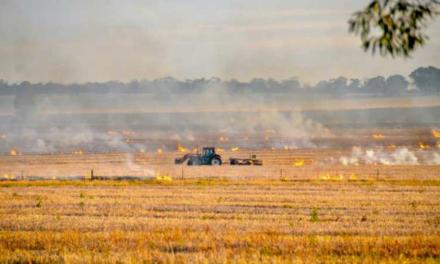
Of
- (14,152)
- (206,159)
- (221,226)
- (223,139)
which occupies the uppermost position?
(223,139)

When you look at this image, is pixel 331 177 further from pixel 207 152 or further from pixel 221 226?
pixel 221 226

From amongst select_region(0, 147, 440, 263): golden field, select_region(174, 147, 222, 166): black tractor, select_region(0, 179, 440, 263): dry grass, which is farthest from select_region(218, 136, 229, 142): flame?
select_region(0, 179, 440, 263): dry grass

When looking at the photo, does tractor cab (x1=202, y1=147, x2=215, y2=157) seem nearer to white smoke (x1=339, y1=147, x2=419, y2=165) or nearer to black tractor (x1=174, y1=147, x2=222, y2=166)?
black tractor (x1=174, y1=147, x2=222, y2=166)

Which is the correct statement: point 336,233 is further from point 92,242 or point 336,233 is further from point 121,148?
point 121,148

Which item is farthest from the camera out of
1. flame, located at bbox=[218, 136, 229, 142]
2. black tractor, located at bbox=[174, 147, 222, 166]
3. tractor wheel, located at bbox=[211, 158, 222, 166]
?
flame, located at bbox=[218, 136, 229, 142]

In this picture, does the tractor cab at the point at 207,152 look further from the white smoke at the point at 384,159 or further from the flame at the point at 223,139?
the flame at the point at 223,139

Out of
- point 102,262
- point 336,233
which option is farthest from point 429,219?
point 102,262

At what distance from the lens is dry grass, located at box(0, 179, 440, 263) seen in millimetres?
19109

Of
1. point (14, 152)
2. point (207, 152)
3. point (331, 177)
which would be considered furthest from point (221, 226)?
point (14, 152)

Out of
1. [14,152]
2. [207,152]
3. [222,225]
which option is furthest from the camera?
[14,152]

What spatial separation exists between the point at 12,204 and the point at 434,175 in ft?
130

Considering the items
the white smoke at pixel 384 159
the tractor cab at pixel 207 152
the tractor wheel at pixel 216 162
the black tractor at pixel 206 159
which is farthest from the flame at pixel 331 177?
the white smoke at pixel 384 159

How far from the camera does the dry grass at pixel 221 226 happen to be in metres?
19.1

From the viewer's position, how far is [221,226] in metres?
25.0
